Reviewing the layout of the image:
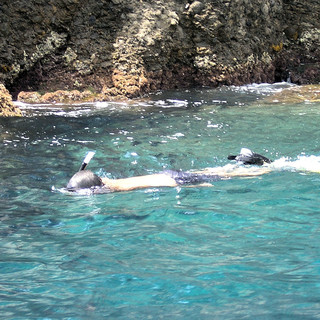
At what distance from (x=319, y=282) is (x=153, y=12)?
11130mm

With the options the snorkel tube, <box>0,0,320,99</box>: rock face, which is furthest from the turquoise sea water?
<box>0,0,320,99</box>: rock face

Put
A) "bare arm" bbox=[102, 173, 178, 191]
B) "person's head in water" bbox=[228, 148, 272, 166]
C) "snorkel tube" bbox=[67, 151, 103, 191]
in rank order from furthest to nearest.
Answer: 1. "person's head in water" bbox=[228, 148, 272, 166]
2. "bare arm" bbox=[102, 173, 178, 191]
3. "snorkel tube" bbox=[67, 151, 103, 191]

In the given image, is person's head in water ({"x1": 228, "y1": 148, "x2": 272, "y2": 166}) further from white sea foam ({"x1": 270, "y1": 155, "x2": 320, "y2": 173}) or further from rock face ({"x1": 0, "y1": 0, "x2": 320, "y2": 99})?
rock face ({"x1": 0, "y1": 0, "x2": 320, "y2": 99})

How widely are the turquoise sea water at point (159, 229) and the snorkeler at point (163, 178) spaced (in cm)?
14

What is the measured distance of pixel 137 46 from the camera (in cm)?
1252

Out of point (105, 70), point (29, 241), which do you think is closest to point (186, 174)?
A: point (29, 241)

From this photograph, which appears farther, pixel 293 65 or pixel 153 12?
pixel 293 65

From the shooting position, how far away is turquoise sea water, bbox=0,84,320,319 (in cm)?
287

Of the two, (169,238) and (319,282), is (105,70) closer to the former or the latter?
(169,238)

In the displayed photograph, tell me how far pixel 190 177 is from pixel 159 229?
163cm

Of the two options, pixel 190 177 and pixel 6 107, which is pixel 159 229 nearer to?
pixel 190 177

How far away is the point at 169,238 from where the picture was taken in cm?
398

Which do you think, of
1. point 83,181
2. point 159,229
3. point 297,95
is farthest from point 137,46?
point 159,229

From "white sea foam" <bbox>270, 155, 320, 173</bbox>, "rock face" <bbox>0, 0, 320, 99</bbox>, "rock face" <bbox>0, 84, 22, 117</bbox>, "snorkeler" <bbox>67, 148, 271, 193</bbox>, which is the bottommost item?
"white sea foam" <bbox>270, 155, 320, 173</bbox>
